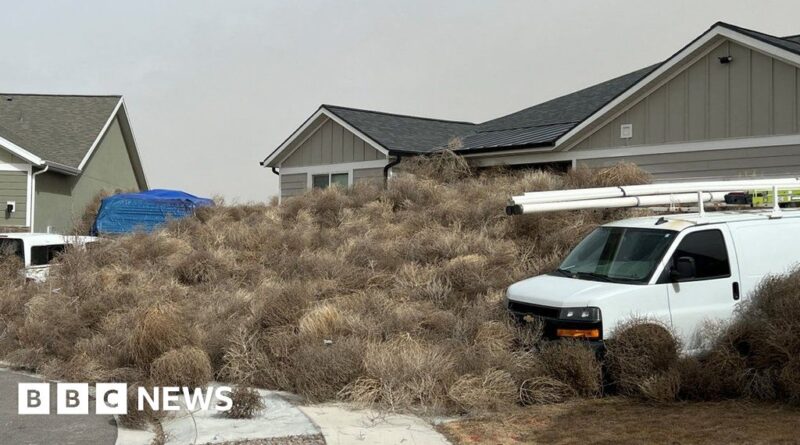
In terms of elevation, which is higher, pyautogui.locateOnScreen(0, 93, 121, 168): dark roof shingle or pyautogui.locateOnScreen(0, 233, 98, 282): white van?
pyautogui.locateOnScreen(0, 93, 121, 168): dark roof shingle

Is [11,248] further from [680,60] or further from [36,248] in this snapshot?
[680,60]

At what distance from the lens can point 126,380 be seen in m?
8.52

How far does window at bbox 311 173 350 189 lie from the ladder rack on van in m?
11.9

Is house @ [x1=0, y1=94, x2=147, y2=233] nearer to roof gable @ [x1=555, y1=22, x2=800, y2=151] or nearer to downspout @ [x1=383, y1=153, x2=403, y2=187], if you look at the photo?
downspout @ [x1=383, y1=153, x2=403, y2=187]

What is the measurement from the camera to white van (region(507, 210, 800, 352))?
25.7 feet

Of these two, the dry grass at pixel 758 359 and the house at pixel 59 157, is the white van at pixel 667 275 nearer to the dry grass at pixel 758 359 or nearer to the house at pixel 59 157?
the dry grass at pixel 758 359

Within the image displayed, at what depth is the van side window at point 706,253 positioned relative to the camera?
827 cm

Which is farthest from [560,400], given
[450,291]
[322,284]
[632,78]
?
[632,78]

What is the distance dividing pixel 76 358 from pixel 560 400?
581cm

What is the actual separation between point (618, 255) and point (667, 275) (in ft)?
2.47

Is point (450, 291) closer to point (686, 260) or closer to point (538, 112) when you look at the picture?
point (686, 260)

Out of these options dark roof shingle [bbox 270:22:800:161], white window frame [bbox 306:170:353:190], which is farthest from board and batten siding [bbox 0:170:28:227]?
dark roof shingle [bbox 270:22:800:161]

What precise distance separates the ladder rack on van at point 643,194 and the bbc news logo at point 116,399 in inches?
168

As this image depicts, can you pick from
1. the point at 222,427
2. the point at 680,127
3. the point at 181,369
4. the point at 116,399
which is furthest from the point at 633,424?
the point at 680,127
